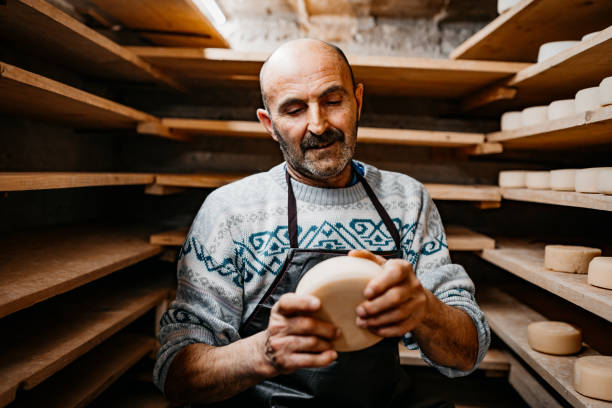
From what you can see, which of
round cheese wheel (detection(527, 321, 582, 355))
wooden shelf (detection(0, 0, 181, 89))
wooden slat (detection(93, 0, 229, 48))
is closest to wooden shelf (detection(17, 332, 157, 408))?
wooden shelf (detection(0, 0, 181, 89))

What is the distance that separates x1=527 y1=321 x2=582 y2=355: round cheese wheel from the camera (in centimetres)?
173

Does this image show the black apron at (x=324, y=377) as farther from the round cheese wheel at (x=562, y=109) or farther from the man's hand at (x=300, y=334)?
the round cheese wheel at (x=562, y=109)

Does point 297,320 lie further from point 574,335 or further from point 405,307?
point 574,335

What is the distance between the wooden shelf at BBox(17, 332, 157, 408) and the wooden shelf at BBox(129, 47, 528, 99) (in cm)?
154

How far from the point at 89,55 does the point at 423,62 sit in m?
1.70

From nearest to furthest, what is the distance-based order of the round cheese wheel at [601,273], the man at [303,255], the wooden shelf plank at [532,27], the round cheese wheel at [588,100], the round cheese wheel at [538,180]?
the man at [303,255], the round cheese wheel at [601,273], the round cheese wheel at [588,100], the wooden shelf plank at [532,27], the round cheese wheel at [538,180]

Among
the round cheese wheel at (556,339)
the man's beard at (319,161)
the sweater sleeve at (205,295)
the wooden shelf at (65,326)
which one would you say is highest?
the man's beard at (319,161)

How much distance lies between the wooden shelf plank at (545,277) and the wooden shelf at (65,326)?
1759mm

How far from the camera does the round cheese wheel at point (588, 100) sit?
1590mm

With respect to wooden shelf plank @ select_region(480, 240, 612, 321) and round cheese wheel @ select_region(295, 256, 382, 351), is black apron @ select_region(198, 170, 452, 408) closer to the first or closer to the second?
round cheese wheel @ select_region(295, 256, 382, 351)

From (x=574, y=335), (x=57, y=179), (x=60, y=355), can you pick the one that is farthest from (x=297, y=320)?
(x=574, y=335)

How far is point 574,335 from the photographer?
1738 mm

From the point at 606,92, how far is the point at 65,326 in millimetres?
2220

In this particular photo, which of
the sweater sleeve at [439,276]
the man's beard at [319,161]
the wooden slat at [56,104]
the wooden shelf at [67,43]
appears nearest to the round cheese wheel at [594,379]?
the sweater sleeve at [439,276]
